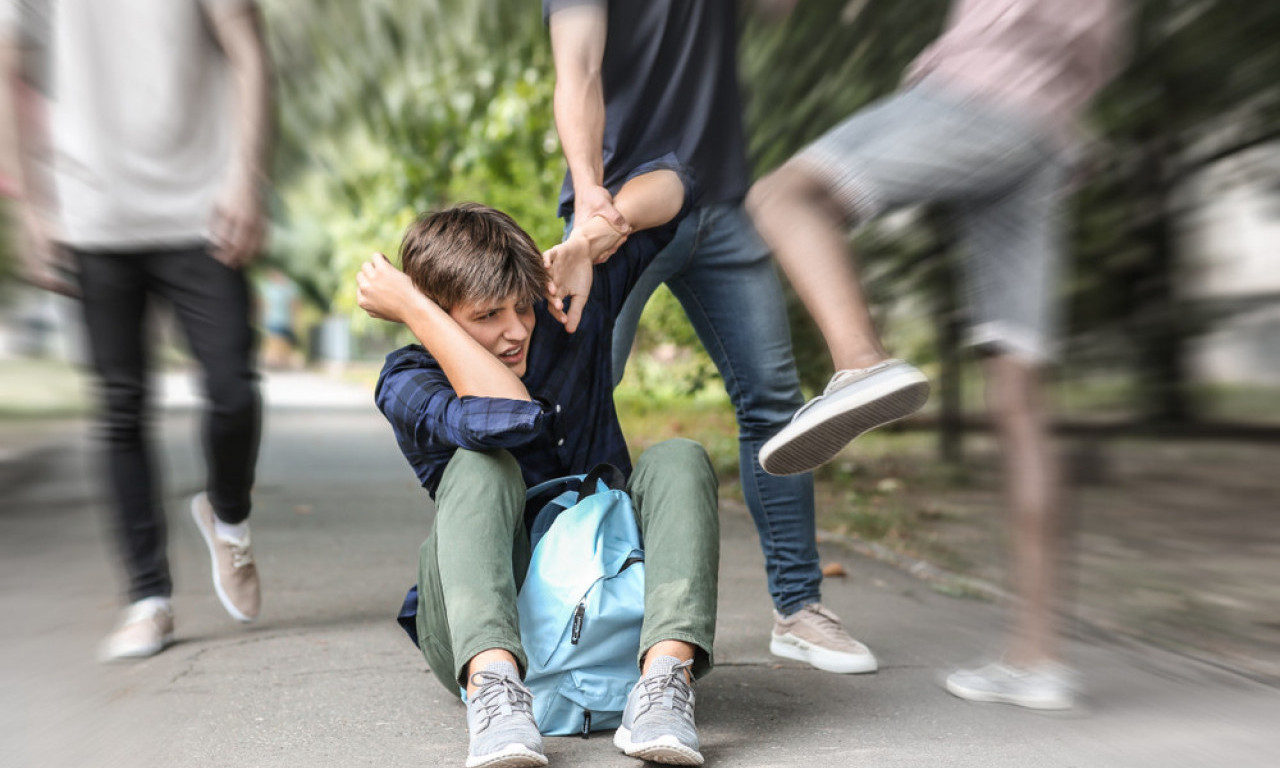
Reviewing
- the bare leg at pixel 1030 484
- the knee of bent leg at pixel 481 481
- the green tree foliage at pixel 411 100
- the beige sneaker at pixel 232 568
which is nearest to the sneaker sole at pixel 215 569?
the beige sneaker at pixel 232 568

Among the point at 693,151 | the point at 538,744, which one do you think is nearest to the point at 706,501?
the point at 538,744

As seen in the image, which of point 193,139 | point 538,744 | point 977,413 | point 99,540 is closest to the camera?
point 538,744

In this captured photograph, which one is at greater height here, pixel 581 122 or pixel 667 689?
pixel 581 122

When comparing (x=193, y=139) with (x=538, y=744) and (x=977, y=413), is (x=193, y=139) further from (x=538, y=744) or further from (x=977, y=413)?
(x=977, y=413)

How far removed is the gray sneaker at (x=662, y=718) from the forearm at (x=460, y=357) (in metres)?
0.58

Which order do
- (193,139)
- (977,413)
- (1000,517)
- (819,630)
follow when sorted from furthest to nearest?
(977,413), (1000,517), (193,139), (819,630)

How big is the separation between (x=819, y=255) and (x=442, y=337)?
75 centimetres

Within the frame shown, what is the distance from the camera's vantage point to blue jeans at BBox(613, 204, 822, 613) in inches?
131

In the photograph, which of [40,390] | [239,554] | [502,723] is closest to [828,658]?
[502,723]

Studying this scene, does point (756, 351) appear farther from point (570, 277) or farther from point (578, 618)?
point (578, 618)

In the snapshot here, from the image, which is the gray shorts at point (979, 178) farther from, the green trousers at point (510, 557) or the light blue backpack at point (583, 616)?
the light blue backpack at point (583, 616)

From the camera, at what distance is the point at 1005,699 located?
2.93m

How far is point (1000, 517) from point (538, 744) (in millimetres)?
4248

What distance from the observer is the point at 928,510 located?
6348 millimetres
